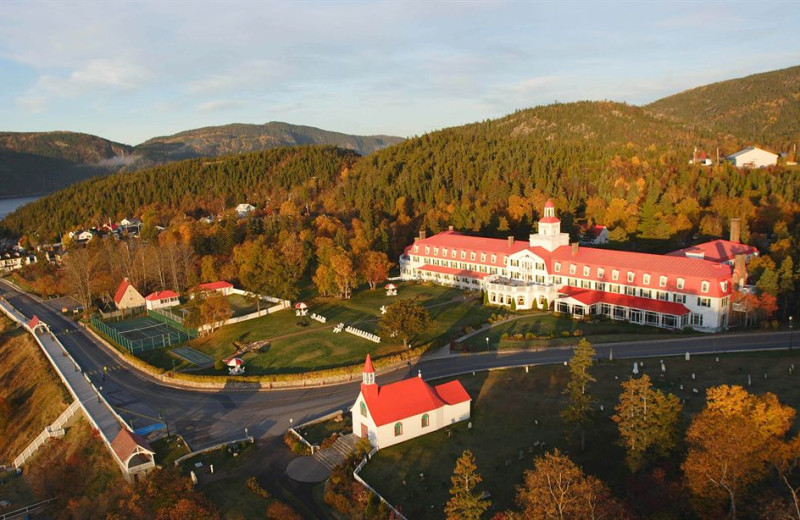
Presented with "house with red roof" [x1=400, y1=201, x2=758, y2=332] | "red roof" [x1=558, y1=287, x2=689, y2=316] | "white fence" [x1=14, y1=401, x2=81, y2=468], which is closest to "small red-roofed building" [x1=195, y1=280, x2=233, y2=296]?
"house with red roof" [x1=400, y1=201, x2=758, y2=332]

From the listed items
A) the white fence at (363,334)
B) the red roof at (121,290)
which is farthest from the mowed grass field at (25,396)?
the white fence at (363,334)

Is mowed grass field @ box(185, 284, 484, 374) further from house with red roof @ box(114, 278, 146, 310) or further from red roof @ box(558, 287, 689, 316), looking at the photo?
house with red roof @ box(114, 278, 146, 310)

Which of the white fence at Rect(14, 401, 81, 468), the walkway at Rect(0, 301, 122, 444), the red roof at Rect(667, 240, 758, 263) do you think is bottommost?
the white fence at Rect(14, 401, 81, 468)

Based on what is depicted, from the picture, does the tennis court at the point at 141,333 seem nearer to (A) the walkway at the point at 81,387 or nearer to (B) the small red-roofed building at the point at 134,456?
(A) the walkway at the point at 81,387

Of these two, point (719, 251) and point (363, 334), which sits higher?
point (719, 251)

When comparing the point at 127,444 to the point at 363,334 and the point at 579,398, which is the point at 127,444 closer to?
the point at 363,334

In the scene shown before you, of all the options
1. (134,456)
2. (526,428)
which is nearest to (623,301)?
(526,428)
